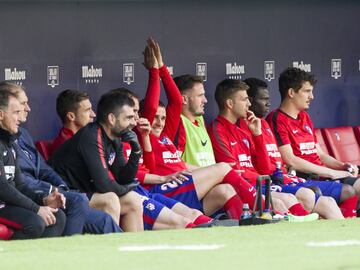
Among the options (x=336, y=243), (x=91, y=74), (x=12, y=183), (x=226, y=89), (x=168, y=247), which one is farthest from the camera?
(x=226, y=89)

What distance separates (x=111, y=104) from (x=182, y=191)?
1044mm

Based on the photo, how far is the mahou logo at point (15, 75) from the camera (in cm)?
1166

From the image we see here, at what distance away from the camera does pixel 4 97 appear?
1017 cm

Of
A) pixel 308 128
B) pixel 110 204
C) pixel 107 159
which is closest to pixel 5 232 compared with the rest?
pixel 110 204

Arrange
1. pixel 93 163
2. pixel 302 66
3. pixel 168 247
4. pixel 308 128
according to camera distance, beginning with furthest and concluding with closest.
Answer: pixel 302 66
pixel 308 128
pixel 93 163
pixel 168 247

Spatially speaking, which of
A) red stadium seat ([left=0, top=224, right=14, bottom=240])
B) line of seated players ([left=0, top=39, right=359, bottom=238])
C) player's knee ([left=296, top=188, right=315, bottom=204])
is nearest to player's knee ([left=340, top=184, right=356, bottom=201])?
line of seated players ([left=0, top=39, right=359, bottom=238])

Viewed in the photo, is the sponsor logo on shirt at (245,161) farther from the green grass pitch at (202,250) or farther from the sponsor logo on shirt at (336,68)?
the green grass pitch at (202,250)

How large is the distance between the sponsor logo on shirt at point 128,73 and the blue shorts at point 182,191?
139 centimetres

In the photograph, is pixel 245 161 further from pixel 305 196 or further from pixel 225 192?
pixel 225 192

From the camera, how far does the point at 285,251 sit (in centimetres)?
783

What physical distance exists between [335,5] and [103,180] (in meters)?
4.52

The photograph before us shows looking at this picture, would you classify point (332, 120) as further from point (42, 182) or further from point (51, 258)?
point (51, 258)

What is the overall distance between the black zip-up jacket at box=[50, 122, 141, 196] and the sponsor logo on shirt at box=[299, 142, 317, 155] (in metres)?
2.61

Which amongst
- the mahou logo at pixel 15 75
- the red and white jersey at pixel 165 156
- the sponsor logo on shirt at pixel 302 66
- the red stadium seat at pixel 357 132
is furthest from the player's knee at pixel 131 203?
the red stadium seat at pixel 357 132
